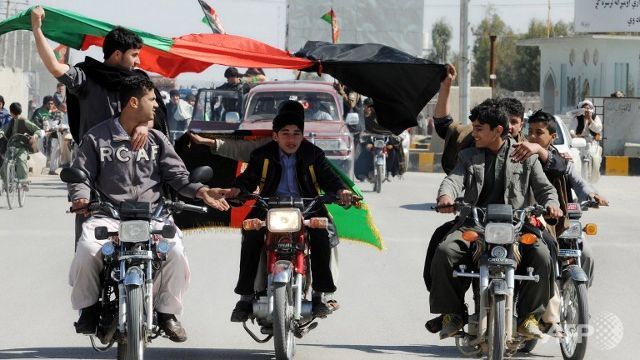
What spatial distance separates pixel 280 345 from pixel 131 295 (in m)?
1.11

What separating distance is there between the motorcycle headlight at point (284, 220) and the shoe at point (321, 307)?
26.6 inches

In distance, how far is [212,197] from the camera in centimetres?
794

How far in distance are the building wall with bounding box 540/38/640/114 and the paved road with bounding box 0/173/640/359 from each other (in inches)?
1437

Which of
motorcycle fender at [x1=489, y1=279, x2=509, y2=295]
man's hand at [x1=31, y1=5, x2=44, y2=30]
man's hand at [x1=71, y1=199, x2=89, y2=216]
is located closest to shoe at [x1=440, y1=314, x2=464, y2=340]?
motorcycle fender at [x1=489, y1=279, x2=509, y2=295]

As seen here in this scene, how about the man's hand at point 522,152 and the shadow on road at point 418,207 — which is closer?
the man's hand at point 522,152

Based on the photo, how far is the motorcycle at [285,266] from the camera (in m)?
7.93

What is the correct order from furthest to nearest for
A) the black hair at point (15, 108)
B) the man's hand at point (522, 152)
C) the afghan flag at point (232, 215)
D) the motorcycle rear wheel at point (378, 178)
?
the motorcycle rear wheel at point (378, 178)
the black hair at point (15, 108)
the afghan flag at point (232, 215)
the man's hand at point (522, 152)

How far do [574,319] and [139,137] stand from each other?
8.92ft

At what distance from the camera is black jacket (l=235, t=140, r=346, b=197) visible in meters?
8.68

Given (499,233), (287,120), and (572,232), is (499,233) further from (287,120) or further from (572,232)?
(287,120)

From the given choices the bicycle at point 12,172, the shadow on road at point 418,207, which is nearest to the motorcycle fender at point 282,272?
the bicycle at point 12,172

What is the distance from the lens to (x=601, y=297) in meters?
11.7

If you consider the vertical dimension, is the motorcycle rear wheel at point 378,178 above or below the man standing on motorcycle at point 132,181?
below

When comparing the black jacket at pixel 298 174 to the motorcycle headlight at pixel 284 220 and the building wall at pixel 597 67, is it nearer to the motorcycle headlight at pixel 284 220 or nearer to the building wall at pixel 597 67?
the motorcycle headlight at pixel 284 220
